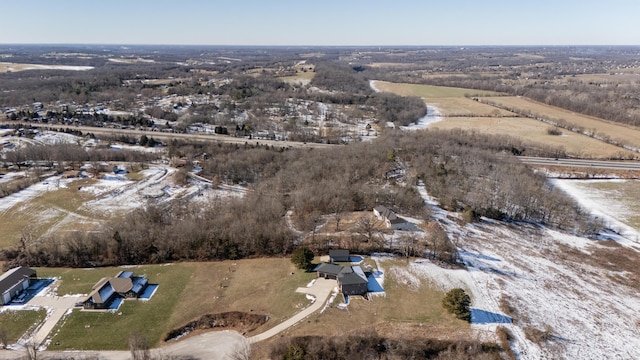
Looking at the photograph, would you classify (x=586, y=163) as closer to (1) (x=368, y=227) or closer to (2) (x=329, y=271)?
(1) (x=368, y=227)

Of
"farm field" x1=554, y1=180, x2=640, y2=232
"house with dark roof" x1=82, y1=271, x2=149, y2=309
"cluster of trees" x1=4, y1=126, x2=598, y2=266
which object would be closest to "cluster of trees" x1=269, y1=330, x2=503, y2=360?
"cluster of trees" x1=4, y1=126, x2=598, y2=266

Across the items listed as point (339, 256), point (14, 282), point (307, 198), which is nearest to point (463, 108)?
point (307, 198)

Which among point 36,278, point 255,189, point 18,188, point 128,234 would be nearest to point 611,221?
point 255,189

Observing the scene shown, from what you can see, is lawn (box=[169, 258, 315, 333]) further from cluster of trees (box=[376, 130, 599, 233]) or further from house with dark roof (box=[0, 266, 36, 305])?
cluster of trees (box=[376, 130, 599, 233])

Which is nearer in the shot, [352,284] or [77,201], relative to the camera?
[352,284]

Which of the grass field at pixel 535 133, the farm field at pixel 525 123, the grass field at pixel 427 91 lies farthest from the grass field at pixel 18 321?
the grass field at pixel 427 91
